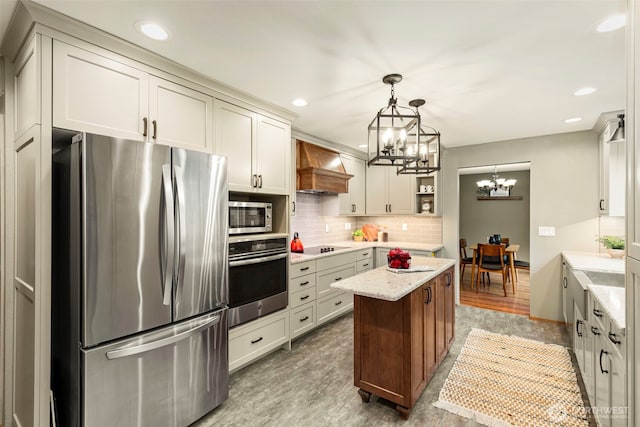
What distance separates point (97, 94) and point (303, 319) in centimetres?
275

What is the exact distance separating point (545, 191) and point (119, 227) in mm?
4894

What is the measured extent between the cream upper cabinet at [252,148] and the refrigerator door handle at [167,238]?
71 centimetres

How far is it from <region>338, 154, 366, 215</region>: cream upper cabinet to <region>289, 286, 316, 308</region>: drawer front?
1.58m

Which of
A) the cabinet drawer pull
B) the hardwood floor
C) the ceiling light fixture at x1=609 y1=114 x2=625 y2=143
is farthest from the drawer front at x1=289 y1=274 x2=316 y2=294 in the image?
the ceiling light fixture at x1=609 y1=114 x2=625 y2=143

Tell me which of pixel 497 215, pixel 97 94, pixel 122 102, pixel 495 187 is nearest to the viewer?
pixel 97 94

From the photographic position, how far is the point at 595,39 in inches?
74.0

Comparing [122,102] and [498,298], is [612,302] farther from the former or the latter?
[498,298]

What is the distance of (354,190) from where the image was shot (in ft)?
16.9

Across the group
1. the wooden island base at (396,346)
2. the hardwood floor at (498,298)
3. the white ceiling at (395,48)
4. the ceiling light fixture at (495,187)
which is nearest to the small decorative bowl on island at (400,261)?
the wooden island base at (396,346)

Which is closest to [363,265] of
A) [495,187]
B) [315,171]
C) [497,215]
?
[315,171]

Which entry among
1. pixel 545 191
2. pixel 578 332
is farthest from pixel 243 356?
pixel 545 191

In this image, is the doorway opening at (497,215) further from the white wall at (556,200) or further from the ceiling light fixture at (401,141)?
the ceiling light fixture at (401,141)

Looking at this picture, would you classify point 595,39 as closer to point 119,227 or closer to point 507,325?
point 119,227

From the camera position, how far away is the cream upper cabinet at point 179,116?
6.88ft
